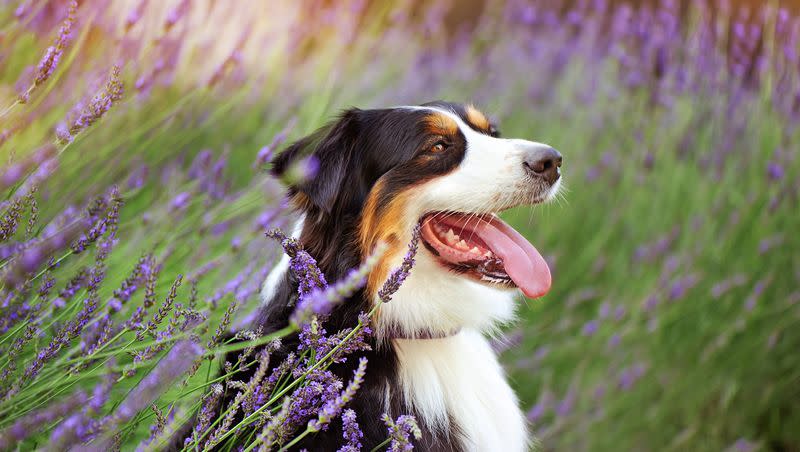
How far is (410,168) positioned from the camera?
249 cm

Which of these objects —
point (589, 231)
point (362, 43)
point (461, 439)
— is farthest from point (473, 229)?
point (589, 231)

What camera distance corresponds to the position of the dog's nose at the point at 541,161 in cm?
245

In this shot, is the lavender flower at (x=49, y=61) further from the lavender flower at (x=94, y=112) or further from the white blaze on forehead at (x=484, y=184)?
the white blaze on forehead at (x=484, y=184)

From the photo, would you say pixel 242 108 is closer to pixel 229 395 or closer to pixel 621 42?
pixel 229 395

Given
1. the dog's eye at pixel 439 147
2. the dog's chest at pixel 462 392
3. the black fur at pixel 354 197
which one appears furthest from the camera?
the dog's eye at pixel 439 147

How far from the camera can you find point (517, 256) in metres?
2.41

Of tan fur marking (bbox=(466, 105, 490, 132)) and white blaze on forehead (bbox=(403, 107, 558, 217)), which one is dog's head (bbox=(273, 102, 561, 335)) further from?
tan fur marking (bbox=(466, 105, 490, 132))

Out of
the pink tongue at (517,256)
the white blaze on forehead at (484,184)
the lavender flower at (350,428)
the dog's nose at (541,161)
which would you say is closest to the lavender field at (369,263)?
the lavender flower at (350,428)

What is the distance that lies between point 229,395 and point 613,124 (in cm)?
311

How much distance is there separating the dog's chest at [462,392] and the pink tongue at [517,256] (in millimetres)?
304

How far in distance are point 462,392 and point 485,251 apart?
440 mm

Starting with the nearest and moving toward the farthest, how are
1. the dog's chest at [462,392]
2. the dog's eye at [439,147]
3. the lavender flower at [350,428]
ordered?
the lavender flower at [350,428], the dog's chest at [462,392], the dog's eye at [439,147]

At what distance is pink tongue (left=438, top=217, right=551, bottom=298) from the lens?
237 cm

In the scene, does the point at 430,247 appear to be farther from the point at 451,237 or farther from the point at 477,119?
the point at 477,119
